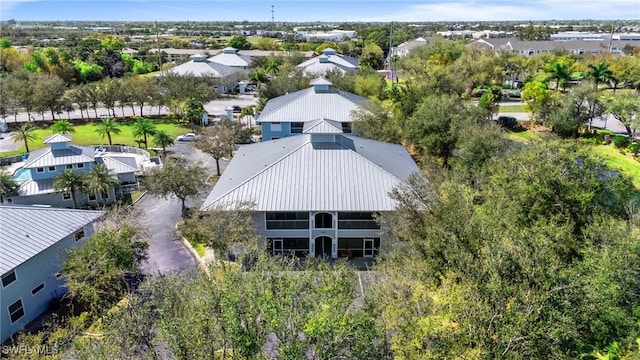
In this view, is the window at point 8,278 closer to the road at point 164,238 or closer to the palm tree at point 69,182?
the road at point 164,238

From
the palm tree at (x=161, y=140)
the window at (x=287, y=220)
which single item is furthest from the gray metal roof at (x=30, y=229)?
the palm tree at (x=161, y=140)

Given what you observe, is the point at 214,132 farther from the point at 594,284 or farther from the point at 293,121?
the point at 594,284

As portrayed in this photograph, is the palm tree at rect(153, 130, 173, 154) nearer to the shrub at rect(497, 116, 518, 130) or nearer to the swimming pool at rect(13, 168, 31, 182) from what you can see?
the swimming pool at rect(13, 168, 31, 182)

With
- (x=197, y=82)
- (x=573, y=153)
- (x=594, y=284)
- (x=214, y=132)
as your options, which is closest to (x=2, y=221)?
(x=214, y=132)

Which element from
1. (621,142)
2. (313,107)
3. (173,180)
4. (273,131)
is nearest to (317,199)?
(173,180)

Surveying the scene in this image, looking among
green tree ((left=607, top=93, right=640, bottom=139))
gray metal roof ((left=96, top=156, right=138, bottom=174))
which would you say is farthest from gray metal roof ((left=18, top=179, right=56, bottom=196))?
→ green tree ((left=607, top=93, right=640, bottom=139))
